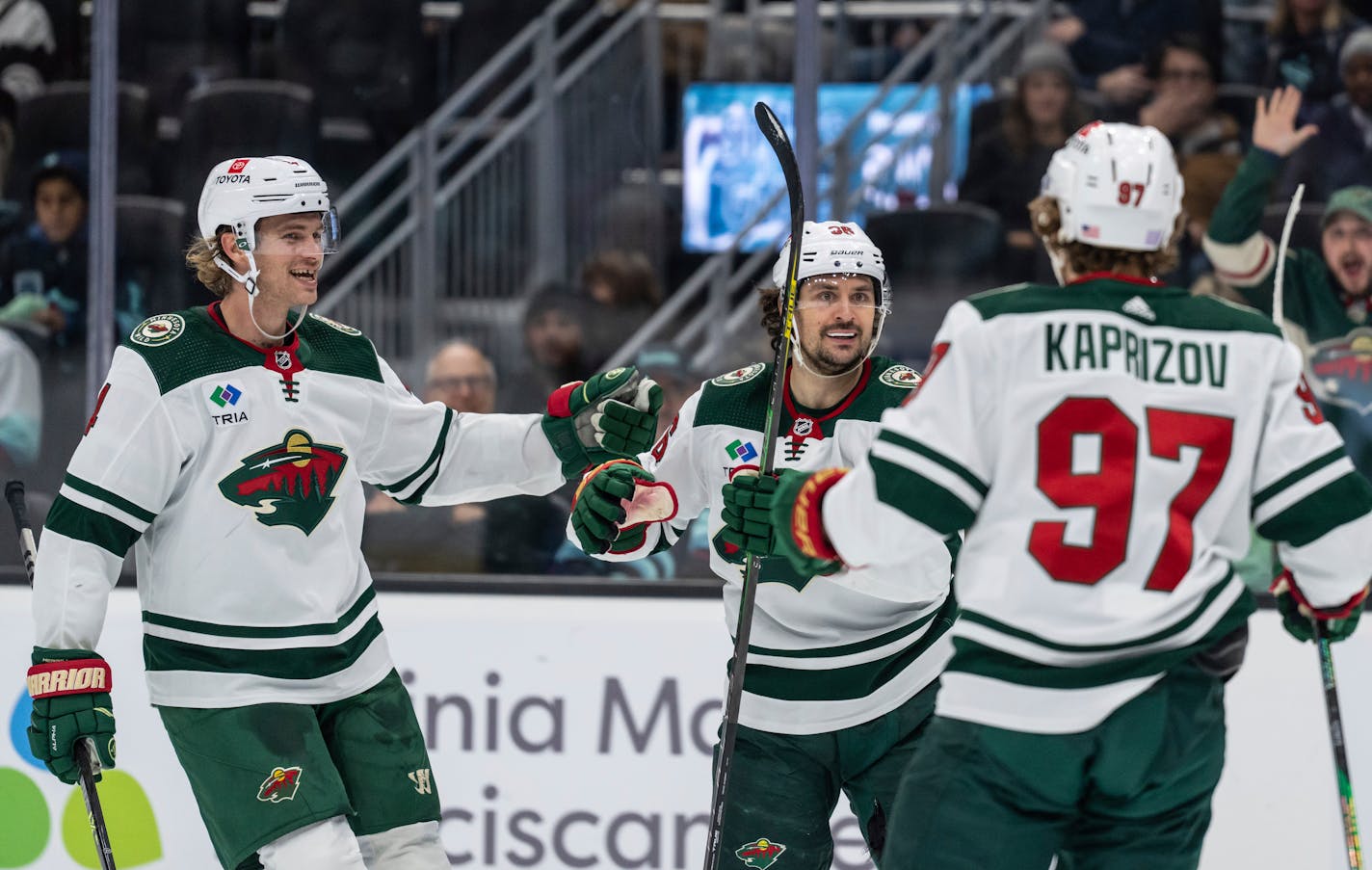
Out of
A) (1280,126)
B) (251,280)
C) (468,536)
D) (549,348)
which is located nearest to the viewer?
(251,280)

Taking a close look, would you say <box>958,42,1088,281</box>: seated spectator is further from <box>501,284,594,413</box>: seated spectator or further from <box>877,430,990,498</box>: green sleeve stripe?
<box>877,430,990,498</box>: green sleeve stripe

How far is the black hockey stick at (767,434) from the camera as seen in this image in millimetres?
2635

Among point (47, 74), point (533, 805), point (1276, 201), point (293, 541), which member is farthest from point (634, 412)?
point (47, 74)

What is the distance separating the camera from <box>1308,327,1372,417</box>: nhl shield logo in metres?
4.35

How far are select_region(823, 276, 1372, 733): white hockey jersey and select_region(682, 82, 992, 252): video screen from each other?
282cm

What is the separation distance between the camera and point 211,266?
9.12 feet

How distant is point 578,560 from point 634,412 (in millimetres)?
1259

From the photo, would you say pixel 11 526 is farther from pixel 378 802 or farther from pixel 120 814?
pixel 378 802

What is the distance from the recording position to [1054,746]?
2006mm

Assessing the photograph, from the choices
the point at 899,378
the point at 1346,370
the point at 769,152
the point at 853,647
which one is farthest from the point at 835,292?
the point at 769,152

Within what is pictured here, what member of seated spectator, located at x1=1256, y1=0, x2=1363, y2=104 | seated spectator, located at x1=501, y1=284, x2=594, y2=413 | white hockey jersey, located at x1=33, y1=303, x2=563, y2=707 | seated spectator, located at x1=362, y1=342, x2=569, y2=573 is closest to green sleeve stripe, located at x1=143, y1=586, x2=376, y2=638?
white hockey jersey, located at x1=33, y1=303, x2=563, y2=707

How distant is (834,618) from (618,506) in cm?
36

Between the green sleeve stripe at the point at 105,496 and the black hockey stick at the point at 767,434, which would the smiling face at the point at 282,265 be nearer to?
the green sleeve stripe at the point at 105,496

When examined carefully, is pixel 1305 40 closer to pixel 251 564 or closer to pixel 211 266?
pixel 211 266
